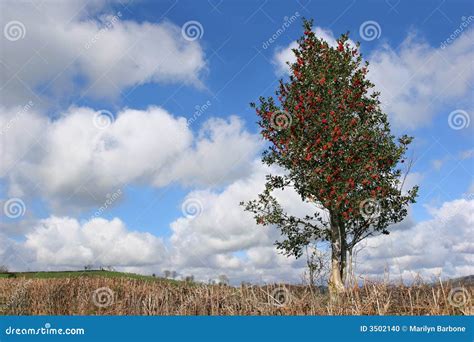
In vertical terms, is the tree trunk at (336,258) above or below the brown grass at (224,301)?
above

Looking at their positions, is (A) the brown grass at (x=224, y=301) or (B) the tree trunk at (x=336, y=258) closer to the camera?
(A) the brown grass at (x=224, y=301)

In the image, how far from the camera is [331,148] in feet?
73.2

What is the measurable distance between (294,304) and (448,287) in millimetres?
4159

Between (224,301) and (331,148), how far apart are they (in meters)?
10.2

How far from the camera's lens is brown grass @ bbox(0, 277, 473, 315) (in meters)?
12.2

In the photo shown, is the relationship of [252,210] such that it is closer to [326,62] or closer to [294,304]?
[326,62]

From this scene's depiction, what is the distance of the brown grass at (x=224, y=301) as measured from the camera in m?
12.2

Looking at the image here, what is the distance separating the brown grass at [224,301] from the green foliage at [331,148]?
6388 mm

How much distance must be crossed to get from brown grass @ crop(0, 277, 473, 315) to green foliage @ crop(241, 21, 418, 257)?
6.39 metres

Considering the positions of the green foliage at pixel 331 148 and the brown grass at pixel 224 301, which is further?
the green foliage at pixel 331 148

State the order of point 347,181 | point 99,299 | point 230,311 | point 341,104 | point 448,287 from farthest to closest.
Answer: point 341,104 < point 347,181 < point 99,299 < point 230,311 < point 448,287

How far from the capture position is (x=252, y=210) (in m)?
24.1

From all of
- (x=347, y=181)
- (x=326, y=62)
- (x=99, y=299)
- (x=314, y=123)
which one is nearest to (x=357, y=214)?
(x=347, y=181)

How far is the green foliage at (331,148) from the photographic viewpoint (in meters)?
22.0
